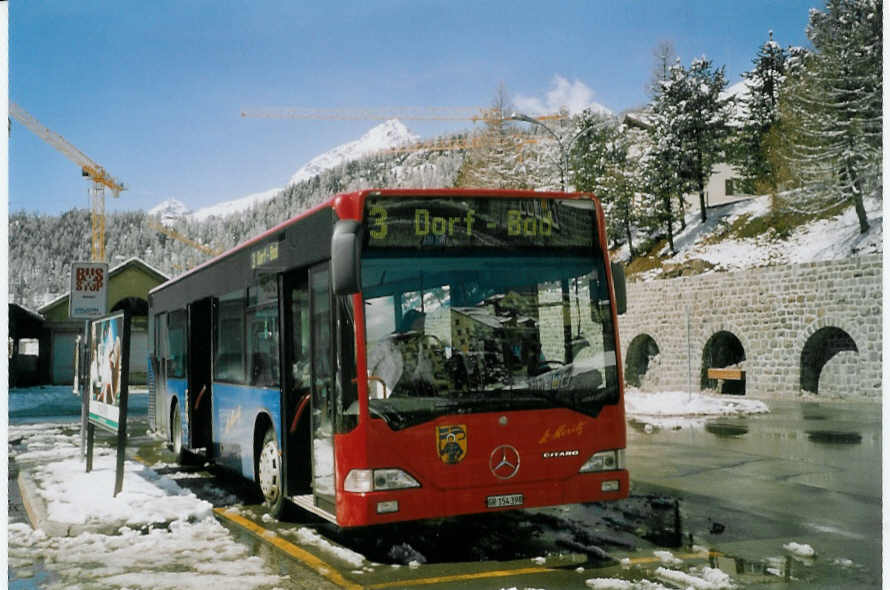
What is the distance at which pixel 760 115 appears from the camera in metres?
55.5

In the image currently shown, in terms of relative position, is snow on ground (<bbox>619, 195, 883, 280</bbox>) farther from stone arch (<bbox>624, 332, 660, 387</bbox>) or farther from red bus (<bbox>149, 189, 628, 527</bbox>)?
red bus (<bbox>149, 189, 628, 527</bbox>)

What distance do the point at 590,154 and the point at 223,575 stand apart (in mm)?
51972

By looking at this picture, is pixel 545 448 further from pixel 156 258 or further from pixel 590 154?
pixel 156 258

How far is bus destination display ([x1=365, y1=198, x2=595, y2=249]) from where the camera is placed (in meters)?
6.74

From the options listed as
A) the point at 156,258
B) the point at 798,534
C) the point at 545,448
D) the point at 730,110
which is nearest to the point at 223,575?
the point at 545,448

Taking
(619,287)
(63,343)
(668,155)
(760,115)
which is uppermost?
(760,115)

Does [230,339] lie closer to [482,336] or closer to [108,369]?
[108,369]

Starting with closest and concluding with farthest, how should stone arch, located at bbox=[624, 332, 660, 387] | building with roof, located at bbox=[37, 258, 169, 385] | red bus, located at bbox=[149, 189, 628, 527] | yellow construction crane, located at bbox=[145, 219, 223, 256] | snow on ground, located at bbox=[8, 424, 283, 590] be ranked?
1. snow on ground, located at bbox=[8, 424, 283, 590]
2. red bus, located at bbox=[149, 189, 628, 527]
3. stone arch, located at bbox=[624, 332, 660, 387]
4. building with roof, located at bbox=[37, 258, 169, 385]
5. yellow construction crane, located at bbox=[145, 219, 223, 256]

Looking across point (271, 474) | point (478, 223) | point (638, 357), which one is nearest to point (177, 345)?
point (271, 474)

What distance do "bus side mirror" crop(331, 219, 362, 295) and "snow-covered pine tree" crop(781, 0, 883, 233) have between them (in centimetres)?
2787

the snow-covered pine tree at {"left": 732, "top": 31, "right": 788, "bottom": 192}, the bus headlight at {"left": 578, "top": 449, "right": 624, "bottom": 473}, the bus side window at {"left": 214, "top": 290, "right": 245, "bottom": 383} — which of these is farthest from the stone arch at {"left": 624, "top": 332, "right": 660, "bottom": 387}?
the bus headlight at {"left": 578, "top": 449, "right": 624, "bottom": 473}

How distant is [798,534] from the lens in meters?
7.77

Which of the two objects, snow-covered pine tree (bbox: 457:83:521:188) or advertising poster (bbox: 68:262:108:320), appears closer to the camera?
advertising poster (bbox: 68:262:108:320)

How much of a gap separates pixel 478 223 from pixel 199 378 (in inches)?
231
